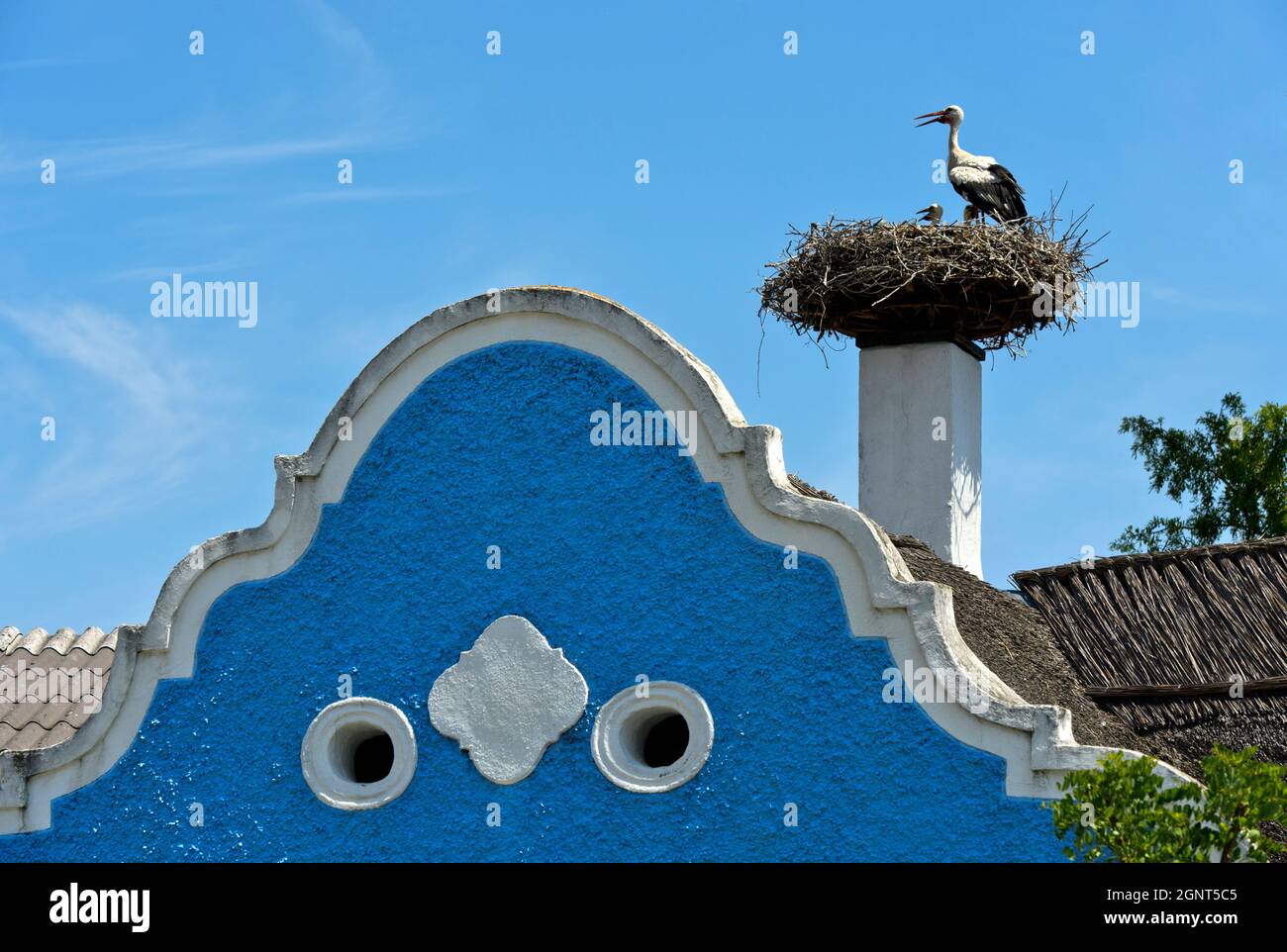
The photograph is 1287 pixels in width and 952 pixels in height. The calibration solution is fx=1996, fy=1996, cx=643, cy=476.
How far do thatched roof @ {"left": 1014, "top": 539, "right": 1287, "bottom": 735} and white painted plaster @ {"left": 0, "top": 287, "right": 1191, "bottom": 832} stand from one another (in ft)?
9.14

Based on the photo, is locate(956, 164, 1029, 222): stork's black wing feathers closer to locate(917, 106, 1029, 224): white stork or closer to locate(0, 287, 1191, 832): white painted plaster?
locate(917, 106, 1029, 224): white stork

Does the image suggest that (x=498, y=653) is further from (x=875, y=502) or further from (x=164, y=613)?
(x=875, y=502)

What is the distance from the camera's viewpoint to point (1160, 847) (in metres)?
8.09

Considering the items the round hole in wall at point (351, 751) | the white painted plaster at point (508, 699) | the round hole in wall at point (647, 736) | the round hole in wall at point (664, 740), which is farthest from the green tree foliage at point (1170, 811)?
the round hole in wall at point (351, 751)

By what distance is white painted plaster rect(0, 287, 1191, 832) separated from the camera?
30.8 ft

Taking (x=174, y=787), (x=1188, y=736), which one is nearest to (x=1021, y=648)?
(x=1188, y=736)

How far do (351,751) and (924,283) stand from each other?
5.38 m

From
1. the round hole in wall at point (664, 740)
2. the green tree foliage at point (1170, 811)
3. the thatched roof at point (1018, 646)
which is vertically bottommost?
the green tree foliage at point (1170, 811)

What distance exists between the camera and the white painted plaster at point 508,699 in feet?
33.6

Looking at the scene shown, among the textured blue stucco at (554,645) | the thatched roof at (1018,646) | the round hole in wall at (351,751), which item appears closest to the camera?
the textured blue stucco at (554,645)

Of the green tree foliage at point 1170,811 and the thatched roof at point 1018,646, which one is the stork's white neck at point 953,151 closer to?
the thatched roof at point 1018,646

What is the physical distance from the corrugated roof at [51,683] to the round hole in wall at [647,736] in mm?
4513

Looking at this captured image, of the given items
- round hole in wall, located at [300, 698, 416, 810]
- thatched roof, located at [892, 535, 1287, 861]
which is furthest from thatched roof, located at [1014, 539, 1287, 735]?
round hole in wall, located at [300, 698, 416, 810]
